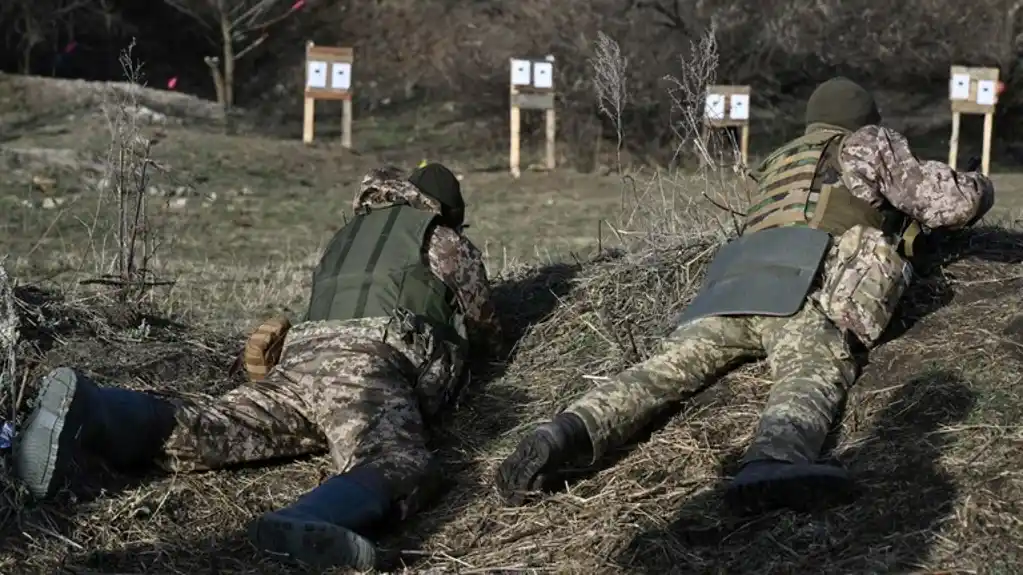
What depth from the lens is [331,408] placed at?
15.9 ft

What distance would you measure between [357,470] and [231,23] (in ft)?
69.6

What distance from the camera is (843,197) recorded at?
5234 millimetres

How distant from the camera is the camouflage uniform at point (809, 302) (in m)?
4.45

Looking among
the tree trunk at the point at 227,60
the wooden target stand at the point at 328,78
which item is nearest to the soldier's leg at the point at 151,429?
the wooden target stand at the point at 328,78

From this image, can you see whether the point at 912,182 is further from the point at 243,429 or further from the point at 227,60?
the point at 227,60

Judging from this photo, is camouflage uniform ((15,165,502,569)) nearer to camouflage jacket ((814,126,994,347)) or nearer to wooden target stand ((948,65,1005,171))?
camouflage jacket ((814,126,994,347))

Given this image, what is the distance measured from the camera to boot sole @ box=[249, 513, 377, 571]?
3939 mm

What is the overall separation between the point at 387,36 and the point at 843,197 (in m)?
21.9

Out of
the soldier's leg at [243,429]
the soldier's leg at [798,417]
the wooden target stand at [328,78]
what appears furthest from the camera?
the wooden target stand at [328,78]

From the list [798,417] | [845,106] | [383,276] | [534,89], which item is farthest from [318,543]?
[534,89]

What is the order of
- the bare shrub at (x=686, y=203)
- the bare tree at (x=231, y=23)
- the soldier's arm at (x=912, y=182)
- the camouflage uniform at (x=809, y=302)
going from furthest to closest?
the bare tree at (x=231, y=23) → the bare shrub at (x=686, y=203) → the soldier's arm at (x=912, y=182) → the camouflage uniform at (x=809, y=302)

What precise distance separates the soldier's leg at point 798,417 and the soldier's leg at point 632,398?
0.17m

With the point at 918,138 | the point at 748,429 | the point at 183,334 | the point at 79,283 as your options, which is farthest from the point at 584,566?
the point at 918,138

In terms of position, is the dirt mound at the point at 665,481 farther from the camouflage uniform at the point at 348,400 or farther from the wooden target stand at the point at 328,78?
the wooden target stand at the point at 328,78
